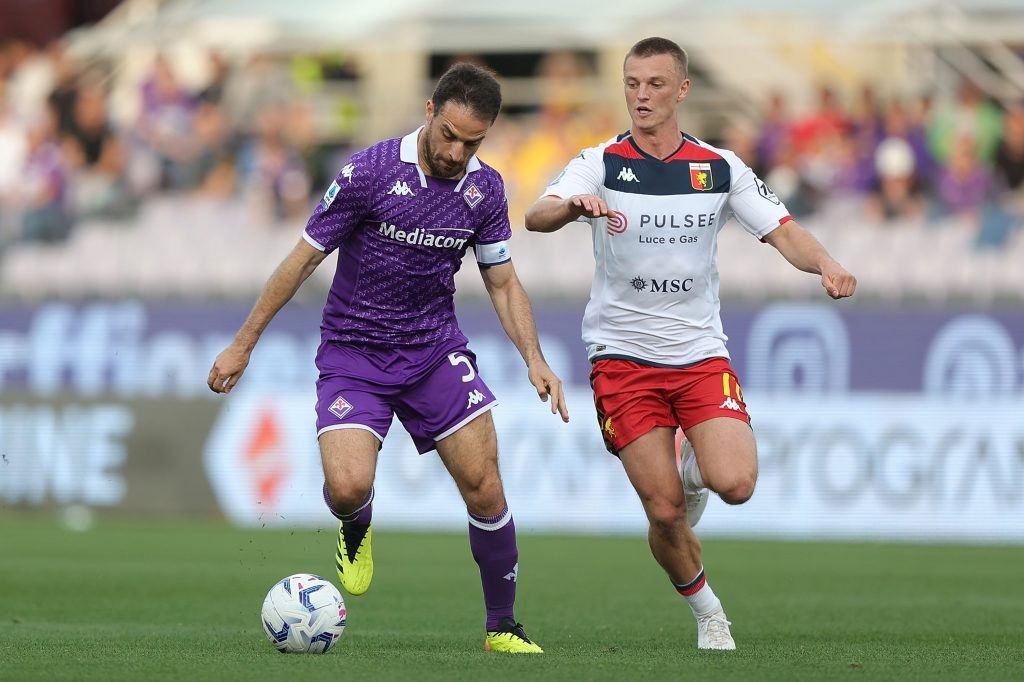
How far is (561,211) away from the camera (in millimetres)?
7785

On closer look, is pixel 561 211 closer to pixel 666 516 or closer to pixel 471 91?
pixel 471 91

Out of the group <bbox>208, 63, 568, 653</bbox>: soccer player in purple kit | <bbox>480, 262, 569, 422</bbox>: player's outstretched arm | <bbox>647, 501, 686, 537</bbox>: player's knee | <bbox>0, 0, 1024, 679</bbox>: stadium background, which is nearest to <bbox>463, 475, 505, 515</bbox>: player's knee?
<bbox>208, 63, 568, 653</bbox>: soccer player in purple kit

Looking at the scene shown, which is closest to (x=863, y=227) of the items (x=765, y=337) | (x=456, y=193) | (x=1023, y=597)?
(x=765, y=337)

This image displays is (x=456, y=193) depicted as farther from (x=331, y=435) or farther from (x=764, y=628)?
(x=764, y=628)

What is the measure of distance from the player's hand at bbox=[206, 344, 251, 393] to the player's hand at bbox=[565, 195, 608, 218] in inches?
64.2

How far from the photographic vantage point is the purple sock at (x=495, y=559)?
820 centimetres

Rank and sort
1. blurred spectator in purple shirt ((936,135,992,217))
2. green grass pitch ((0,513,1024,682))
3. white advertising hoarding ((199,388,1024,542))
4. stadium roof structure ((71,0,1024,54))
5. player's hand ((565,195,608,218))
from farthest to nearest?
stadium roof structure ((71,0,1024,54)), blurred spectator in purple shirt ((936,135,992,217)), white advertising hoarding ((199,388,1024,542)), player's hand ((565,195,608,218)), green grass pitch ((0,513,1024,682))

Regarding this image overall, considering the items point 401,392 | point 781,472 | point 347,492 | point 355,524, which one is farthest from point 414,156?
point 781,472

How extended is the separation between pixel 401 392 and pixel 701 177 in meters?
1.84

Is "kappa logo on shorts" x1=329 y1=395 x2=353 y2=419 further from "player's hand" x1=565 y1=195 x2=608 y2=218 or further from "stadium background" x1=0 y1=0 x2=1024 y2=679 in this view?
"stadium background" x1=0 y1=0 x2=1024 y2=679

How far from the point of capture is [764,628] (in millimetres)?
9664

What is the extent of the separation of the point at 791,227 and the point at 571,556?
7111 mm

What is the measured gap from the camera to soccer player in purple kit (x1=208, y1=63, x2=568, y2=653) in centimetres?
804

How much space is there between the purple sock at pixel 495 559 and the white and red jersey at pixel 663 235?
108 cm
